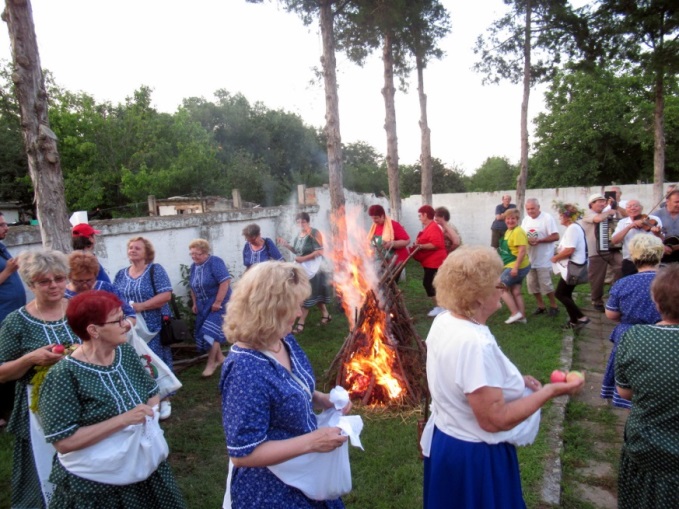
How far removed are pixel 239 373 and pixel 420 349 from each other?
350 centimetres

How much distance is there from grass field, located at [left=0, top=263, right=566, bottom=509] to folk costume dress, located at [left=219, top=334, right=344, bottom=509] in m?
1.69

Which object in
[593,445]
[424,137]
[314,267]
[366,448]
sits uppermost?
[424,137]

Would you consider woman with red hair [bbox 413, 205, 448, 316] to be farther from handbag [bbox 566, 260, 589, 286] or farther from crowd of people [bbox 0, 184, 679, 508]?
crowd of people [bbox 0, 184, 679, 508]

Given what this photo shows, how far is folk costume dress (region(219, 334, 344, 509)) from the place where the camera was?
72.7 inches

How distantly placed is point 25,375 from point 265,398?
1.94 m

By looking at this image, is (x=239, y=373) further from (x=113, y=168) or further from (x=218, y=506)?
(x=113, y=168)

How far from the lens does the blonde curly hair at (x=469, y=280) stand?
2.21 metres

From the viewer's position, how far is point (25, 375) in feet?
9.62

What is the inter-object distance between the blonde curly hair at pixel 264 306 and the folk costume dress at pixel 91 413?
0.82m

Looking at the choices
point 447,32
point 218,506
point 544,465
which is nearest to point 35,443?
point 218,506

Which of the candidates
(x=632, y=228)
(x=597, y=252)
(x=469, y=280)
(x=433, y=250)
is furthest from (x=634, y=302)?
(x=597, y=252)

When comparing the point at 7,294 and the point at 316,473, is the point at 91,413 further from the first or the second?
the point at 7,294

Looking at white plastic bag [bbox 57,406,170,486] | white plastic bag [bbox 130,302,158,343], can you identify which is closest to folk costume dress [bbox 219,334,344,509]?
white plastic bag [bbox 57,406,170,486]

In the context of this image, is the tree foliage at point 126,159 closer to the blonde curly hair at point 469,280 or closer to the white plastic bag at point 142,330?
the white plastic bag at point 142,330
